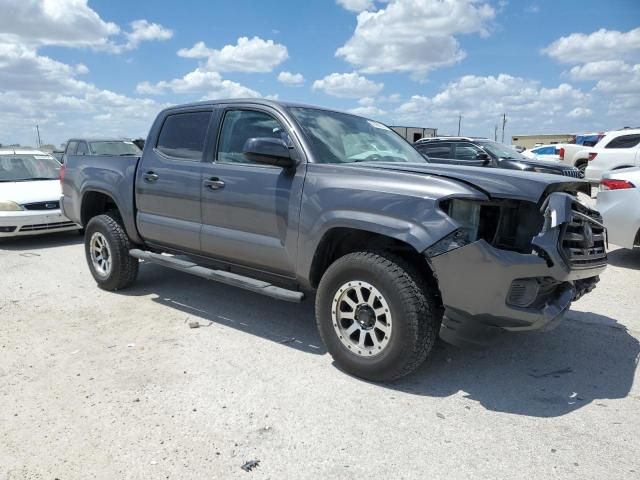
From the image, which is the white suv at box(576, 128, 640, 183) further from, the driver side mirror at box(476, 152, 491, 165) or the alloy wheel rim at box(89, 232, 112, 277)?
the alloy wheel rim at box(89, 232, 112, 277)

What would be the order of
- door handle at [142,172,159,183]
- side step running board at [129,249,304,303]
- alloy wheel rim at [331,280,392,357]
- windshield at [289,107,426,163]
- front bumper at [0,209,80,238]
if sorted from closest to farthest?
alloy wheel rim at [331,280,392,357], side step running board at [129,249,304,303], windshield at [289,107,426,163], door handle at [142,172,159,183], front bumper at [0,209,80,238]

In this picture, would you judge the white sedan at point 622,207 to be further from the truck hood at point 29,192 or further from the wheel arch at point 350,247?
the truck hood at point 29,192

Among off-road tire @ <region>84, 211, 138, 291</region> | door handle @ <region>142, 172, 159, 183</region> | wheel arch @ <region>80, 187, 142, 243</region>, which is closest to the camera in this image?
door handle @ <region>142, 172, 159, 183</region>

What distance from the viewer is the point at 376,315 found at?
3516mm

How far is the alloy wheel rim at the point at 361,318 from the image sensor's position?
11.4 feet

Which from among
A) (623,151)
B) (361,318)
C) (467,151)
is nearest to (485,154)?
(467,151)

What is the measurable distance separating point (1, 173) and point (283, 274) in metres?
7.89

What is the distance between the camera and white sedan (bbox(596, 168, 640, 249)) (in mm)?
6668

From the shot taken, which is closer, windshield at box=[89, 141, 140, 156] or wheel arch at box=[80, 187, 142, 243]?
wheel arch at box=[80, 187, 142, 243]

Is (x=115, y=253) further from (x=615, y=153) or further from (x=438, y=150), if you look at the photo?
(x=615, y=153)

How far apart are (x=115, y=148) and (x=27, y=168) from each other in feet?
13.9

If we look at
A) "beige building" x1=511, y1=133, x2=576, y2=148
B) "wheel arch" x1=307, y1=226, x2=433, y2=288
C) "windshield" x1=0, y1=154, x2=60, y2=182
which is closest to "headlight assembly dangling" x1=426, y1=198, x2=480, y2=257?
"wheel arch" x1=307, y1=226, x2=433, y2=288

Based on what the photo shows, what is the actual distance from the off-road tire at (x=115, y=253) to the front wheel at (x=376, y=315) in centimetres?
277

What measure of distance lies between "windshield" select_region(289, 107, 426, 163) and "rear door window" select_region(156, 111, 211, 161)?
1.00m
